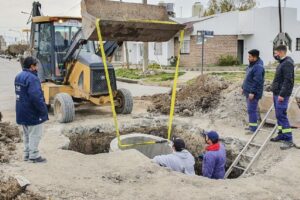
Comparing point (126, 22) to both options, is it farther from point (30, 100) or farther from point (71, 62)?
point (71, 62)

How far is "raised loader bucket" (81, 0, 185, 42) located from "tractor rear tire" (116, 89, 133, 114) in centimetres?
346

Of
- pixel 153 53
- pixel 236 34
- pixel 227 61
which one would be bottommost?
pixel 227 61

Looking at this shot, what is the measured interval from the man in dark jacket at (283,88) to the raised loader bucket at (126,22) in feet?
7.08

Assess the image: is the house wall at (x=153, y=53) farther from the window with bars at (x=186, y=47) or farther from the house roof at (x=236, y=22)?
the house roof at (x=236, y=22)

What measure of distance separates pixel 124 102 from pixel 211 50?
21.9m

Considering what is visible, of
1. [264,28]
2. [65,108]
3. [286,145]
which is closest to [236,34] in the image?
[264,28]

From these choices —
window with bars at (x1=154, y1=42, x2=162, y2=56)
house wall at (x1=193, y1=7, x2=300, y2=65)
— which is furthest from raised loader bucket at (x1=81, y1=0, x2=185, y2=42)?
window with bars at (x1=154, y1=42, x2=162, y2=56)

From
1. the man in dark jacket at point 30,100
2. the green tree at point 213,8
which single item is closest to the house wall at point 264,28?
the green tree at point 213,8

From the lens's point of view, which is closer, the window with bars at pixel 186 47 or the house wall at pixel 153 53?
the window with bars at pixel 186 47

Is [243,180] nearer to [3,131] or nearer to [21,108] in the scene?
[21,108]

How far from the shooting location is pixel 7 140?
9.10m

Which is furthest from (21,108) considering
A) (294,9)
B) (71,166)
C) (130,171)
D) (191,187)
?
(294,9)

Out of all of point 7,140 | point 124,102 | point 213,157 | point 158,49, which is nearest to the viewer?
point 213,157

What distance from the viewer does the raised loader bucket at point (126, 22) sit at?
27.6 ft
